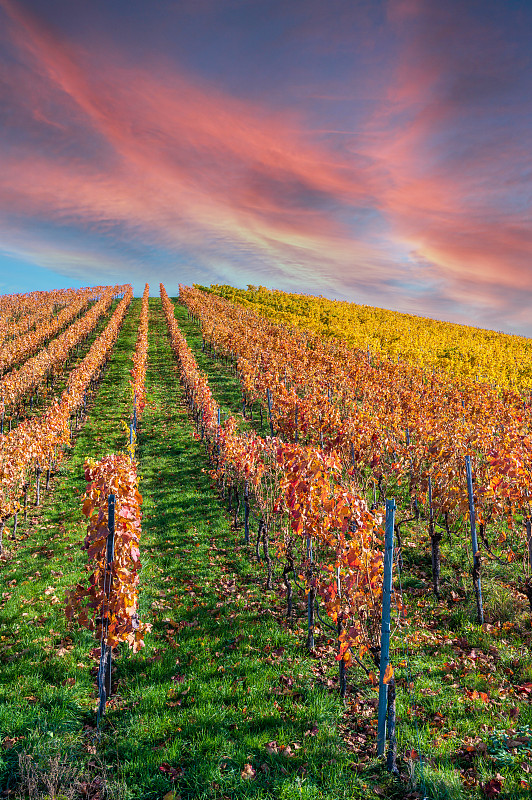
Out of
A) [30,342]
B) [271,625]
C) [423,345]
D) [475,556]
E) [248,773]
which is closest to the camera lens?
[248,773]

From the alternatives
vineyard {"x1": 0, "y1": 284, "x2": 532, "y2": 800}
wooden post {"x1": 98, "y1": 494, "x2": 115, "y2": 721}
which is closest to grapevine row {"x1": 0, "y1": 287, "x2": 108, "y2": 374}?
vineyard {"x1": 0, "y1": 284, "x2": 532, "y2": 800}

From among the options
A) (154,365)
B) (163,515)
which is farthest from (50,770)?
(154,365)

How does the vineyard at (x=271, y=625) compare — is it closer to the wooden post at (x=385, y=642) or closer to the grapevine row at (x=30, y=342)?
the wooden post at (x=385, y=642)

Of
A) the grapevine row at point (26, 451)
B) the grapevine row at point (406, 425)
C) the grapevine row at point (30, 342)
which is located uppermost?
the grapevine row at point (30, 342)

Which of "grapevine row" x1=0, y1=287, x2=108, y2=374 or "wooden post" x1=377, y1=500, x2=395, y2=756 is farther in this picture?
"grapevine row" x1=0, y1=287, x2=108, y2=374

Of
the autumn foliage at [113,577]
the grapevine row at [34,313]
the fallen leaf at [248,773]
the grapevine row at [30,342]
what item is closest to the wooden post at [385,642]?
the fallen leaf at [248,773]

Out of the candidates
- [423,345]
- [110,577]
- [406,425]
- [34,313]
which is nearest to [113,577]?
[110,577]

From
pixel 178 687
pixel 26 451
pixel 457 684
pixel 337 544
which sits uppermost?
pixel 337 544

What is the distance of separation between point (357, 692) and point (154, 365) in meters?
31.3

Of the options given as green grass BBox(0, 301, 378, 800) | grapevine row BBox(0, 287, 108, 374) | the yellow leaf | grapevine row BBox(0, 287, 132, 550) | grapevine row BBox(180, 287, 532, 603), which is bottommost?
green grass BBox(0, 301, 378, 800)

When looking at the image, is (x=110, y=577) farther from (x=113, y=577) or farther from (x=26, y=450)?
(x=26, y=450)

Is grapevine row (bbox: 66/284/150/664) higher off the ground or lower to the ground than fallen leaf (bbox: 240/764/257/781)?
higher

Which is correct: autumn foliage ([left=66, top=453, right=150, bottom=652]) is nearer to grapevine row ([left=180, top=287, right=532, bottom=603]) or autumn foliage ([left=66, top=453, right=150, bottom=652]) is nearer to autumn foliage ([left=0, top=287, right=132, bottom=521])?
autumn foliage ([left=0, top=287, right=132, bottom=521])

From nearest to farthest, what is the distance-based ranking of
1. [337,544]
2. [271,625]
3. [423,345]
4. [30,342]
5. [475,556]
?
[337,544] → [271,625] → [475,556] → [423,345] → [30,342]
